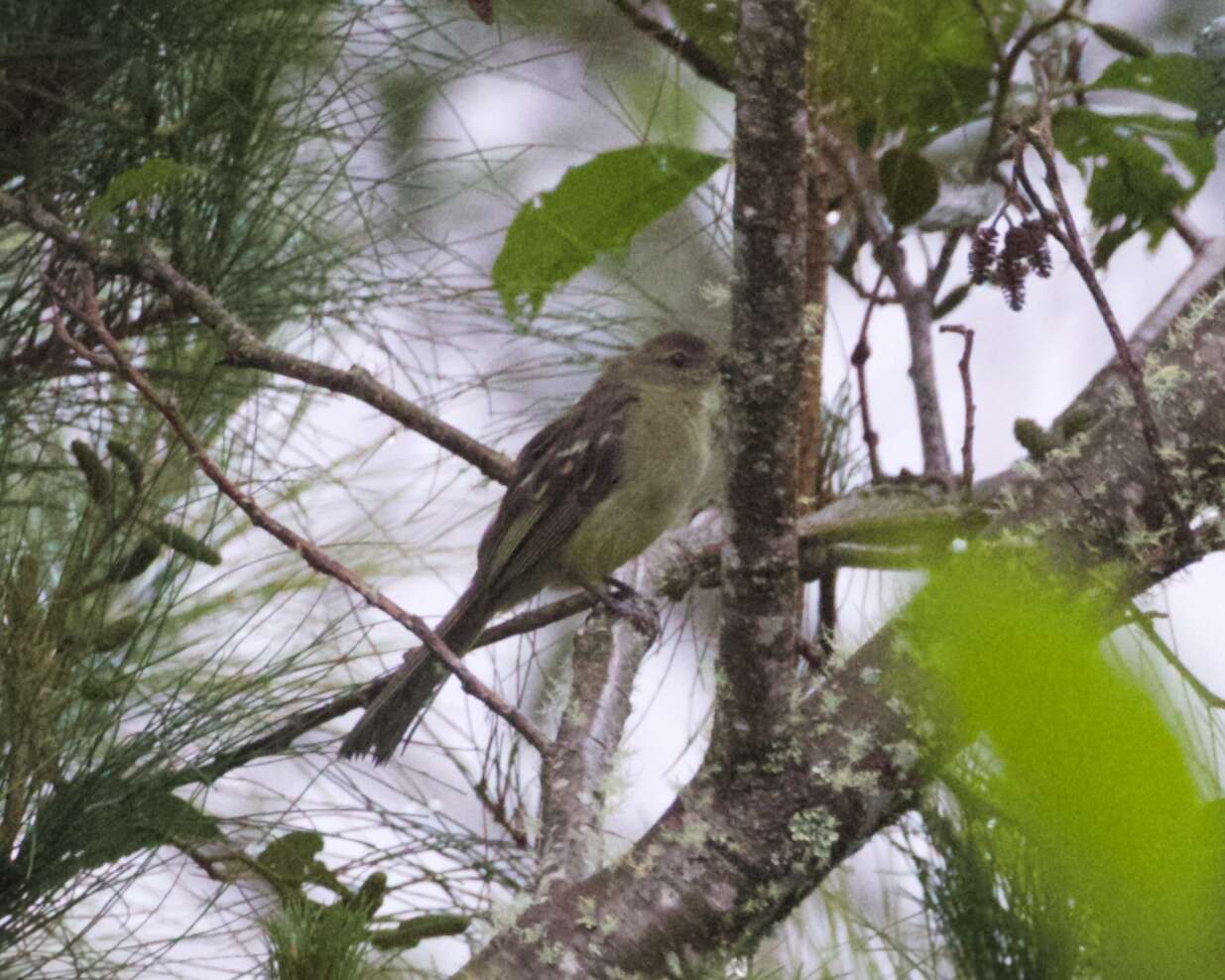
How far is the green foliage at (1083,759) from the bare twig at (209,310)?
2.40m

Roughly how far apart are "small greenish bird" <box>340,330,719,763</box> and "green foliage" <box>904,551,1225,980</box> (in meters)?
3.21

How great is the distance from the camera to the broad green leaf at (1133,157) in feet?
9.81

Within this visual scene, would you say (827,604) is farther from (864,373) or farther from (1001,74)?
(1001,74)

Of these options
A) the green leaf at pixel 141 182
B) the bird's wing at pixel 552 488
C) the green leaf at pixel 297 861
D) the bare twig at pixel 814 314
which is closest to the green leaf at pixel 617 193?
the bare twig at pixel 814 314

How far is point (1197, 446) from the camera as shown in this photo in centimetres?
206

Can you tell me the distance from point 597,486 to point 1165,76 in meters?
1.87

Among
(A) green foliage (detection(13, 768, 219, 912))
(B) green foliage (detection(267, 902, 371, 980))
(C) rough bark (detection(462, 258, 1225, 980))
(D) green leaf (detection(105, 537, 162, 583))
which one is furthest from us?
(D) green leaf (detection(105, 537, 162, 583))

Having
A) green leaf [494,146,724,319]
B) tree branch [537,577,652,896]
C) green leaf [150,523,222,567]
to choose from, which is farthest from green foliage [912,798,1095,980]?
green leaf [494,146,724,319]

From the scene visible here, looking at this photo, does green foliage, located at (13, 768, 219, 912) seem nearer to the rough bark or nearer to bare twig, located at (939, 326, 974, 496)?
the rough bark

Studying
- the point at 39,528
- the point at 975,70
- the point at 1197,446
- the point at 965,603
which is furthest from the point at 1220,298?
the point at 39,528

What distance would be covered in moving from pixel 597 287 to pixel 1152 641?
312 cm

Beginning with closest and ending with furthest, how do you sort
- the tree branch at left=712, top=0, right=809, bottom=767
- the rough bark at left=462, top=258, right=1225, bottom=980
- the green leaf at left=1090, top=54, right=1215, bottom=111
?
the tree branch at left=712, top=0, right=809, bottom=767 → the rough bark at left=462, top=258, right=1225, bottom=980 → the green leaf at left=1090, top=54, right=1215, bottom=111

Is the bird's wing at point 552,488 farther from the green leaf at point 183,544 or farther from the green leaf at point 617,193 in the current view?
the green leaf at point 183,544

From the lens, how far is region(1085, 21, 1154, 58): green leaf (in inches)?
115
